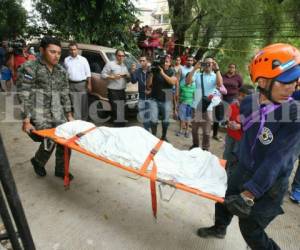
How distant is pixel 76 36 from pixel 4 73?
239cm

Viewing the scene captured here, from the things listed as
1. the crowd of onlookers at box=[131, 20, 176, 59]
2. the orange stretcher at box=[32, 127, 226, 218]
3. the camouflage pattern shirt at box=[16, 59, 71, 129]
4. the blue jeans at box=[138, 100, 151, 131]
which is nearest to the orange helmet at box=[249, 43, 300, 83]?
the orange stretcher at box=[32, 127, 226, 218]

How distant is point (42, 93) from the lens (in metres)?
3.40

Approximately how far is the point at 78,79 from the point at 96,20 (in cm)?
348

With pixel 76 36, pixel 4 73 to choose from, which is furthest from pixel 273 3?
pixel 4 73

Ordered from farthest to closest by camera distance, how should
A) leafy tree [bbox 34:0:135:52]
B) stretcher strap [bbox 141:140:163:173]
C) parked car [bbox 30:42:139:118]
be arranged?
leafy tree [bbox 34:0:135:52] < parked car [bbox 30:42:139:118] < stretcher strap [bbox 141:140:163:173]

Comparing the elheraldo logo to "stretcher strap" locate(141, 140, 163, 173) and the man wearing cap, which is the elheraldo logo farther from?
"stretcher strap" locate(141, 140, 163, 173)

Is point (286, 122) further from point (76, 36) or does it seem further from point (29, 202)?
point (76, 36)

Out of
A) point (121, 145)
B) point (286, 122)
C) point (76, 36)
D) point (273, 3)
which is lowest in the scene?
point (121, 145)

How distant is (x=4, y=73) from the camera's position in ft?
27.4

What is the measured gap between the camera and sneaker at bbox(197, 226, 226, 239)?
272 centimetres

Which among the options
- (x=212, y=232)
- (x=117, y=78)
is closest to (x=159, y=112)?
(x=117, y=78)

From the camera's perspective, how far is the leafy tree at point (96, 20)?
830 centimetres

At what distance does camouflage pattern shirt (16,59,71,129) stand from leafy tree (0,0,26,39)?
15.6 m

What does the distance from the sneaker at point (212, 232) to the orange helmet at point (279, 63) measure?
157 centimetres
